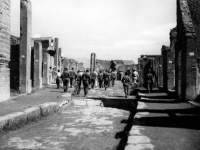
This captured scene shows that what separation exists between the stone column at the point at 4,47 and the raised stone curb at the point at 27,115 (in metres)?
2.72

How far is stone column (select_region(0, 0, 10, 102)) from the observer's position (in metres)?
9.69

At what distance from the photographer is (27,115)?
6543 mm

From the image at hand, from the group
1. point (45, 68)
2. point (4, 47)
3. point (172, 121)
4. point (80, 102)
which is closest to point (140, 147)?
point (172, 121)

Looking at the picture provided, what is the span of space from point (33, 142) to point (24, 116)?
164 centimetres

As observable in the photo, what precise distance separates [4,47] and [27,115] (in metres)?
4.65

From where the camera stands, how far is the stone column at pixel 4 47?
9.69m

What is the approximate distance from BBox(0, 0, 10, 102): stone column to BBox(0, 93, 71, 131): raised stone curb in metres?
2.72

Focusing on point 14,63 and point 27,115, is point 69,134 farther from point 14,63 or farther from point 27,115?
point 14,63

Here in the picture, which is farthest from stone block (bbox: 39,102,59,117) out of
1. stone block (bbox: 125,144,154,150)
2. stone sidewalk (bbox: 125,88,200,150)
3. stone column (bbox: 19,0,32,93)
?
stone column (bbox: 19,0,32,93)

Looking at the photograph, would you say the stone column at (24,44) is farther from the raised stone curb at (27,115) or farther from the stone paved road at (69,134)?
the stone paved road at (69,134)

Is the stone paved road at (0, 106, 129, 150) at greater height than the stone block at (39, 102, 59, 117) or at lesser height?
lesser

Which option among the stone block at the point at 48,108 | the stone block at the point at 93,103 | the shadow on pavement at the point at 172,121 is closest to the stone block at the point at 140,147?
the shadow on pavement at the point at 172,121

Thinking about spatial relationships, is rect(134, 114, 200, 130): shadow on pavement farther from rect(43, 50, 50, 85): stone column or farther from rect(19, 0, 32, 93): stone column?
rect(43, 50, 50, 85): stone column

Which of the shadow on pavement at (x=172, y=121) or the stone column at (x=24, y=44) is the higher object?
the stone column at (x=24, y=44)
